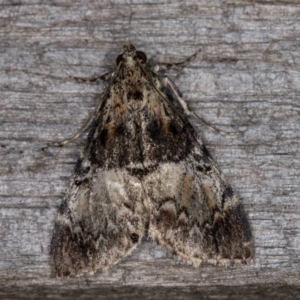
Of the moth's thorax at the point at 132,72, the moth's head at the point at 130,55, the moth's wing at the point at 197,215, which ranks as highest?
the moth's head at the point at 130,55

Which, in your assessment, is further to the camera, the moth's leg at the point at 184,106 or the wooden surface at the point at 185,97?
the moth's leg at the point at 184,106

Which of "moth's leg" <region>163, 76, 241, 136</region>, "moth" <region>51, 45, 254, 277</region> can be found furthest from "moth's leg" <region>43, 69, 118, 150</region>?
"moth's leg" <region>163, 76, 241, 136</region>

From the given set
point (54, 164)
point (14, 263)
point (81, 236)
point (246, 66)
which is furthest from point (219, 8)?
point (14, 263)

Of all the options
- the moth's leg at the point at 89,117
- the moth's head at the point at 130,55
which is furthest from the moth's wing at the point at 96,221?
the moth's head at the point at 130,55

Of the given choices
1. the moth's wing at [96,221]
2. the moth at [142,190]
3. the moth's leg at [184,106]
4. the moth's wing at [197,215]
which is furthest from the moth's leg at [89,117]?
the moth's wing at [197,215]

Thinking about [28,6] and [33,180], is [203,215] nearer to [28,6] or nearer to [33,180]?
[33,180]

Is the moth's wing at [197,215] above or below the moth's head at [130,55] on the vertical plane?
below

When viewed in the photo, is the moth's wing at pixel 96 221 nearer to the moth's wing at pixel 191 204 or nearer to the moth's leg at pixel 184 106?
the moth's wing at pixel 191 204
